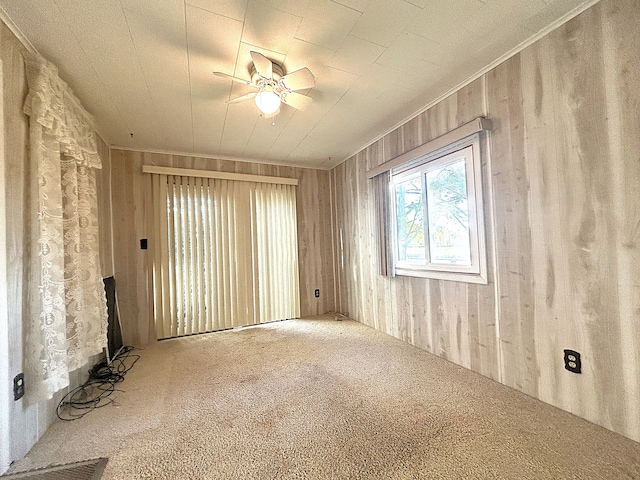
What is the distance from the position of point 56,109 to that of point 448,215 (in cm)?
299

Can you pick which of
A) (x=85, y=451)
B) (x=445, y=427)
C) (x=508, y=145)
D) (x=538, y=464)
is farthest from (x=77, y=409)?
(x=508, y=145)

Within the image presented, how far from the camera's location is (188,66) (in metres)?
1.79

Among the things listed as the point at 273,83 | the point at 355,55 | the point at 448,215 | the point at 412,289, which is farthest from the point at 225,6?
the point at 412,289

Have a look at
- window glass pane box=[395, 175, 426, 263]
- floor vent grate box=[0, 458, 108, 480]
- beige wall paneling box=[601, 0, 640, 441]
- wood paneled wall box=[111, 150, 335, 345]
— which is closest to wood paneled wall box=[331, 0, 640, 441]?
beige wall paneling box=[601, 0, 640, 441]

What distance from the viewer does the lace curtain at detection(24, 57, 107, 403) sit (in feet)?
4.75

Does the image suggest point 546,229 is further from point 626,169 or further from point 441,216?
point 441,216

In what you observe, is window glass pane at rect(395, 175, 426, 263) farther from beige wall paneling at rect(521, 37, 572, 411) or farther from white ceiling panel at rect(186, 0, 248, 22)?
white ceiling panel at rect(186, 0, 248, 22)

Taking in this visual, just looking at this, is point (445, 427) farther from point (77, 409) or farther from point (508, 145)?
point (77, 409)

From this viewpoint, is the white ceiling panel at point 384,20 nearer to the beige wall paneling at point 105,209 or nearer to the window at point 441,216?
→ the window at point 441,216

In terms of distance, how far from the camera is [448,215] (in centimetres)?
235

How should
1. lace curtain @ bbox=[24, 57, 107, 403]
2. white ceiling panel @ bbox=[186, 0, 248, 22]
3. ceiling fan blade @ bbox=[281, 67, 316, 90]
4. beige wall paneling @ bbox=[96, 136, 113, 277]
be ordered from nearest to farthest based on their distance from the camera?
1. white ceiling panel @ bbox=[186, 0, 248, 22]
2. lace curtain @ bbox=[24, 57, 107, 403]
3. ceiling fan blade @ bbox=[281, 67, 316, 90]
4. beige wall paneling @ bbox=[96, 136, 113, 277]

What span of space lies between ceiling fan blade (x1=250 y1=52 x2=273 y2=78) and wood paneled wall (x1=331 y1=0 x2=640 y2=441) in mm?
1554

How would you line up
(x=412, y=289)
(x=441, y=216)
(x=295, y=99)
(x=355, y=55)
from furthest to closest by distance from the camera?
1. (x=412, y=289)
2. (x=441, y=216)
3. (x=295, y=99)
4. (x=355, y=55)

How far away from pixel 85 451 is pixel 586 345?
2.85 m
